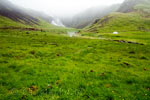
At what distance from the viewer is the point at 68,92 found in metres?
8.23

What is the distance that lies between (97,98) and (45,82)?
5.92m

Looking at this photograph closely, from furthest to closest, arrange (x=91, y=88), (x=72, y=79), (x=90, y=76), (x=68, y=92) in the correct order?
(x=90, y=76) < (x=72, y=79) < (x=91, y=88) < (x=68, y=92)

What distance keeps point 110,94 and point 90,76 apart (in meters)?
3.81

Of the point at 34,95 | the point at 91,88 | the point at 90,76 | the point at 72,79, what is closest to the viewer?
the point at 34,95

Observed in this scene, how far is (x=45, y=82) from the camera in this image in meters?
9.70

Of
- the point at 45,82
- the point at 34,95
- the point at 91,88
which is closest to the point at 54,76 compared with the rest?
the point at 45,82

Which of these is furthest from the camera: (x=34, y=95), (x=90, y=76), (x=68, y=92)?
(x=90, y=76)

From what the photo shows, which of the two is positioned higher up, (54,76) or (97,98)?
(54,76)

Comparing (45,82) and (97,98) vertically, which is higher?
(45,82)

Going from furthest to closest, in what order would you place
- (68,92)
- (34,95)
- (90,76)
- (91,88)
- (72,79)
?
(90,76) → (72,79) → (91,88) → (68,92) → (34,95)

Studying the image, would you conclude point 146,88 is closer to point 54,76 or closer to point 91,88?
point 91,88

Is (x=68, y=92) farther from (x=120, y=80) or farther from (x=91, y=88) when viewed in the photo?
(x=120, y=80)

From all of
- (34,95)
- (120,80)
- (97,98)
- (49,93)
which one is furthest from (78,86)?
(120,80)

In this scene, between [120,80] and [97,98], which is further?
[120,80]
